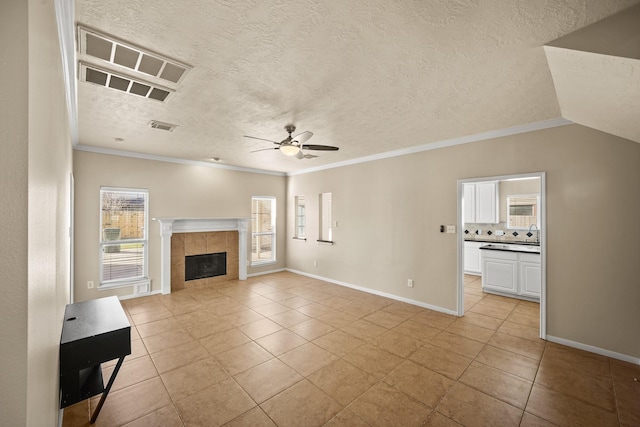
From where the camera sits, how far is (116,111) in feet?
10.4

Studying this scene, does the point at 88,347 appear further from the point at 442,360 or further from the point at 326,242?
the point at 326,242

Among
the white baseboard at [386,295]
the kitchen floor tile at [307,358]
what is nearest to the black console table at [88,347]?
the kitchen floor tile at [307,358]

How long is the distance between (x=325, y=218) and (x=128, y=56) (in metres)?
5.23

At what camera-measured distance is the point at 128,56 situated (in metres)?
2.11

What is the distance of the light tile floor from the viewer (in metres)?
2.22

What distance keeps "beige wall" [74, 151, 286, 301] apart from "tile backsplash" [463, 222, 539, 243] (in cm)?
527

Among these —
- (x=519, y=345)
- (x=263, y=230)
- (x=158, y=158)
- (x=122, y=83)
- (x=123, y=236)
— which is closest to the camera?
(x=122, y=83)

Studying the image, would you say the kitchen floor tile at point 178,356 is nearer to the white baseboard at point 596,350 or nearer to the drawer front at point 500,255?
the white baseboard at point 596,350

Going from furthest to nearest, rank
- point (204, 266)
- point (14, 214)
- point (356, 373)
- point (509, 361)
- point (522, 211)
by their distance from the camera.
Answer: point (522, 211) → point (204, 266) → point (509, 361) → point (356, 373) → point (14, 214)

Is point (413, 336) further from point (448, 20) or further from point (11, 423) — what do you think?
point (11, 423)

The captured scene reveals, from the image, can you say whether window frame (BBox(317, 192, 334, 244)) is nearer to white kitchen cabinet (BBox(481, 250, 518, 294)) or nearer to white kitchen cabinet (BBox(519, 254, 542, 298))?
white kitchen cabinet (BBox(481, 250, 518, 294))

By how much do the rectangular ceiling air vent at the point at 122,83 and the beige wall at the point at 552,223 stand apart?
393 centimetres

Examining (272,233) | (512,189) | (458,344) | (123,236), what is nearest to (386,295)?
(458,344)

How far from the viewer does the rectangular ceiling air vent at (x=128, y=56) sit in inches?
74.7
